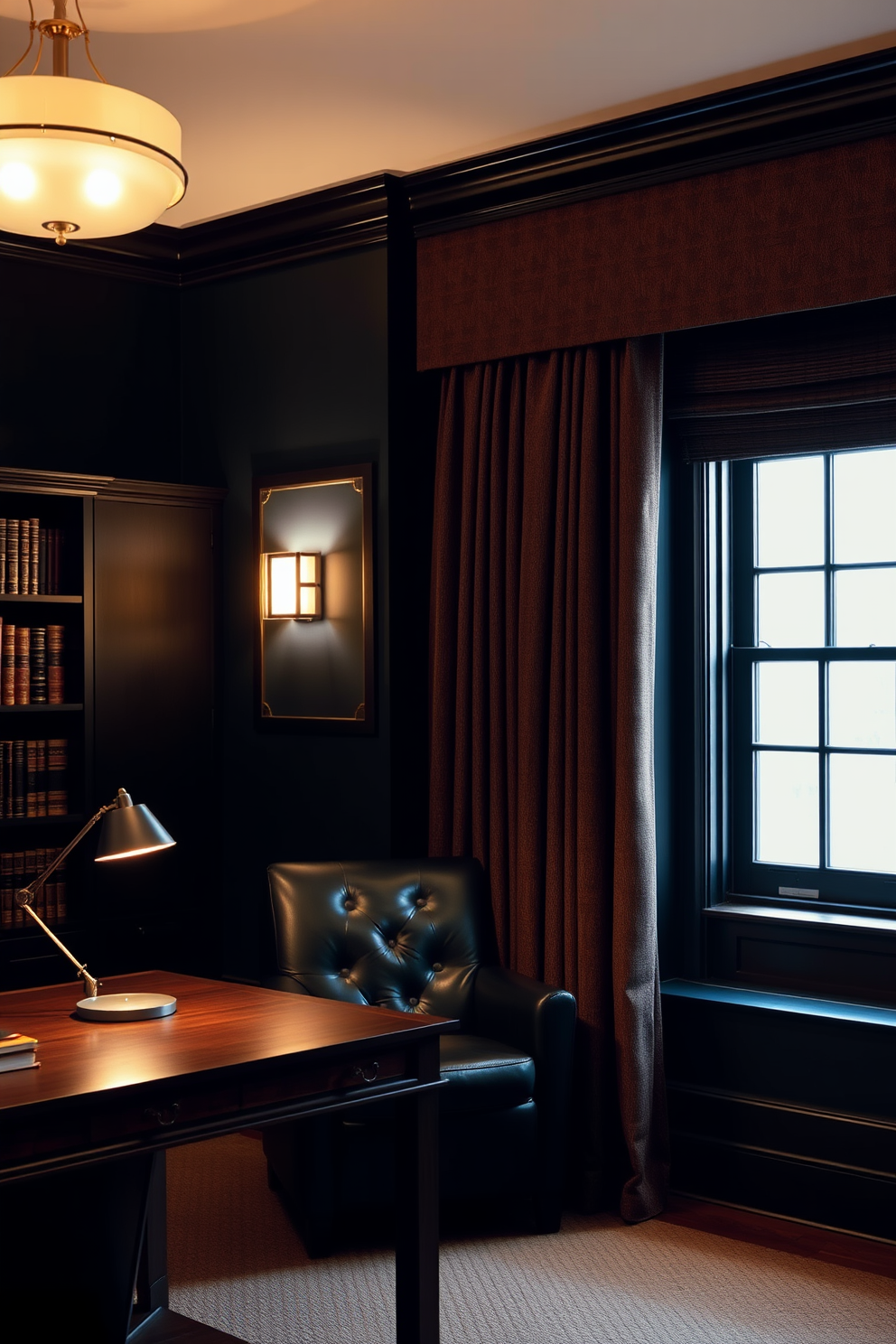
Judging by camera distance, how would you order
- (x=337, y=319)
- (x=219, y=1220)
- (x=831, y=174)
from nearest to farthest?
(x=831, y=174) < (x=219, y=1220) < (x=337, y=319)

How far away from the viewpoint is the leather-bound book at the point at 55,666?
190 inches

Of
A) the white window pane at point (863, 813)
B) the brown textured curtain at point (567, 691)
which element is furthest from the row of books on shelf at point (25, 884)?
the white window pane at point (863, 813)

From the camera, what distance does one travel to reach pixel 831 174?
3867 mm

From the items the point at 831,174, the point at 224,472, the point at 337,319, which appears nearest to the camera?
the point at 831,174

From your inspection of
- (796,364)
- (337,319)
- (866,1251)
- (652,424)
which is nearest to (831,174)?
(796,364)

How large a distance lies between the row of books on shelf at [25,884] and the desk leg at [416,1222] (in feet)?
7.05

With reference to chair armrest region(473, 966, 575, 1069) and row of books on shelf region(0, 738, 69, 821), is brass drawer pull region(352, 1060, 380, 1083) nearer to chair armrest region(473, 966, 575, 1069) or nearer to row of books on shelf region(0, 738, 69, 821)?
chair armrest region(473, 966, 575, 1069)

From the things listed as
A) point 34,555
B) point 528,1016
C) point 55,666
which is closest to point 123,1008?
point 528,1016

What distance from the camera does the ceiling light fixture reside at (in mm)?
2695

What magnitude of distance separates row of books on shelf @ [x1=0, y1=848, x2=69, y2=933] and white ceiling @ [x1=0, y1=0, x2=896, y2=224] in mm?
2306

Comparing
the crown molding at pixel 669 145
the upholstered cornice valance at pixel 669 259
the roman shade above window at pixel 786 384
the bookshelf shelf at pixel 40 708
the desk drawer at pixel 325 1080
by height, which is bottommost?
the desk drawer at pixel 325 1080

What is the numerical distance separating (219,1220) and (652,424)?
8.58 feet

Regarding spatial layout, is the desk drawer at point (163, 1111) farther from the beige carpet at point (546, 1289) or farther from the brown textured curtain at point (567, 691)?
the brown textured curtain at point (567, 691)

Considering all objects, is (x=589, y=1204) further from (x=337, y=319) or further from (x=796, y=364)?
(x=337, y=319)
